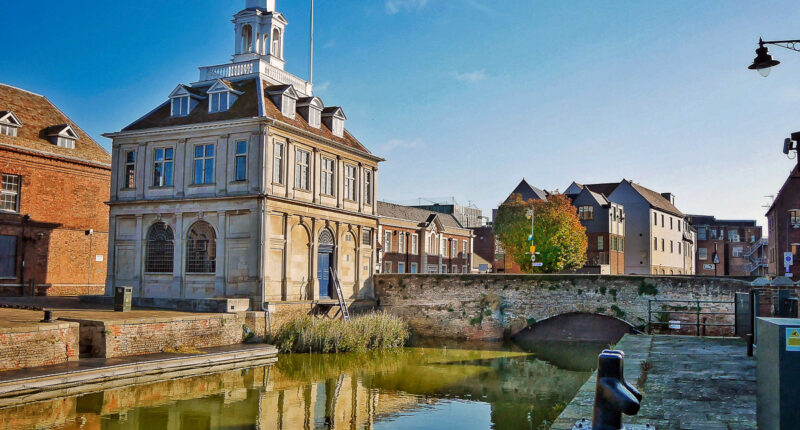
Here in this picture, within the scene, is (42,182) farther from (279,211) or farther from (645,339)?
(645,339)

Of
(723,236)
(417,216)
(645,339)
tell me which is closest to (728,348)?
(645,339)

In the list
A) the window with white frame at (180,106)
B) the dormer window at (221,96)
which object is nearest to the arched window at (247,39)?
the dormer window at (221,96)

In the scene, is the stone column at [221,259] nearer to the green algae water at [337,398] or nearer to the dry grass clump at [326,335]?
the dry grass clump at [326,335]

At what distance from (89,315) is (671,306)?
22.3 metres

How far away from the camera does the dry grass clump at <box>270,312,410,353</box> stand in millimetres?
24406

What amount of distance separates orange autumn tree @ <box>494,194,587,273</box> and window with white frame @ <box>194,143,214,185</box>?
26.2m

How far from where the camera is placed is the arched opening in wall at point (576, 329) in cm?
3170

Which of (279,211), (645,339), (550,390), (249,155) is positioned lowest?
(550,390)

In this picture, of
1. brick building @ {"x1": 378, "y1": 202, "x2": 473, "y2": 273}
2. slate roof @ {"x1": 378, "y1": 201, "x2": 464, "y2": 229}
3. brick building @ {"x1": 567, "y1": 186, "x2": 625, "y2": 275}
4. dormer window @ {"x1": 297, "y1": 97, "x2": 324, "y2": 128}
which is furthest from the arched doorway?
brick building @ {"x1": 567, "y1": 186, "x2": 625, "y2": 275}

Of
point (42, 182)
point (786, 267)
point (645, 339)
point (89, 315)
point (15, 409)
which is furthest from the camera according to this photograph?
point (786, 267)

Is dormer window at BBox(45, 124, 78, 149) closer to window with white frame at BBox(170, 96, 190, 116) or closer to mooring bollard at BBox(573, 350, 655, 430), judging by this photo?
window with white frame at BBox(170, 96, 190, 116)

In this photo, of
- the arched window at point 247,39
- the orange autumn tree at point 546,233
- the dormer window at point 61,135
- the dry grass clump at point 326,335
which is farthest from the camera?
the orange autumn tree at point 546,233

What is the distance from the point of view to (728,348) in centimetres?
1576

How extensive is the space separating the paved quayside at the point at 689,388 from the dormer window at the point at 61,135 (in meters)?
27.6
